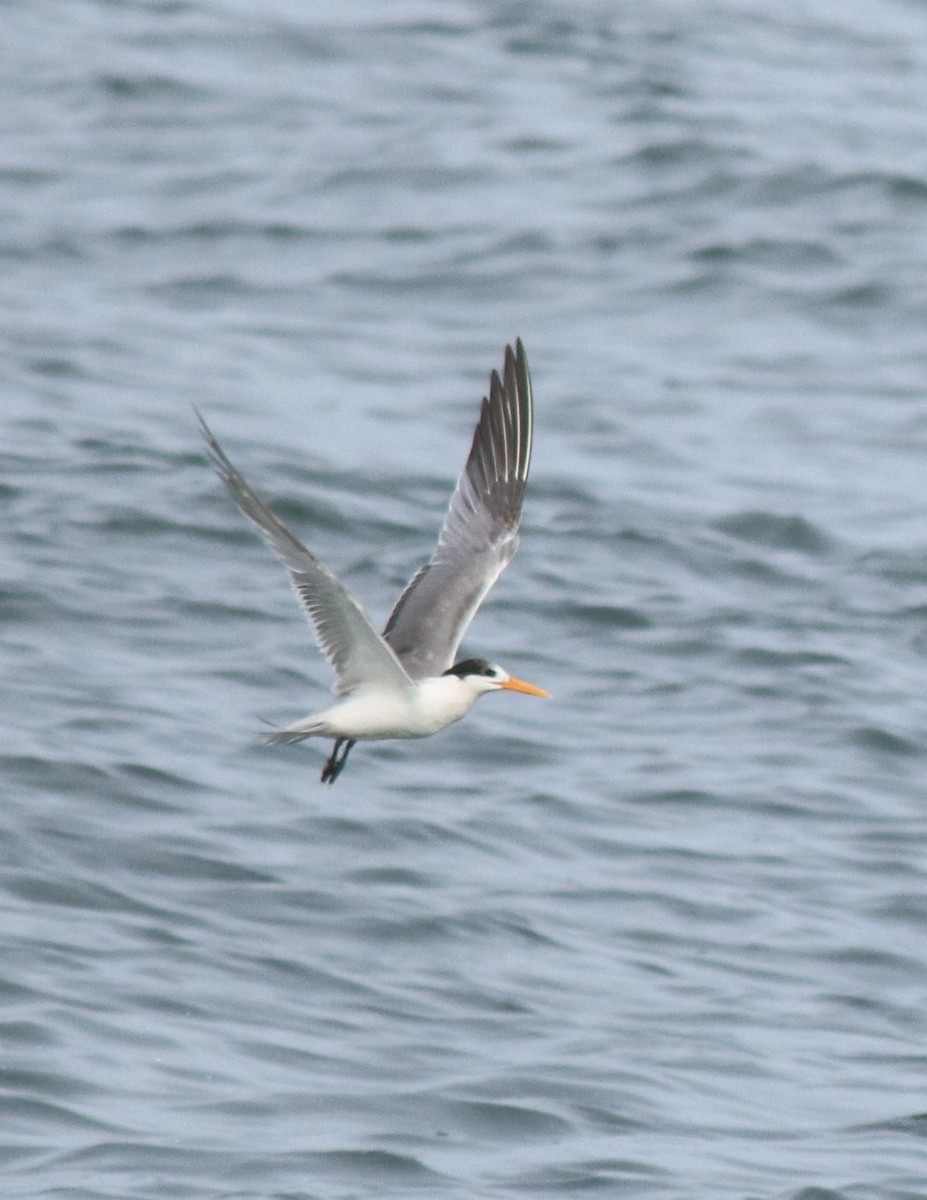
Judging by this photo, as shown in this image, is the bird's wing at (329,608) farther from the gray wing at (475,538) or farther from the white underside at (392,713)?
the gray wing at (475,538)

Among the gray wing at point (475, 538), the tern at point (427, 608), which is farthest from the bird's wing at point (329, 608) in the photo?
the gray wing at point (475, 538)

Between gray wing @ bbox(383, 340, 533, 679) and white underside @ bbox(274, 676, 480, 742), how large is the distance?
0.35 metres

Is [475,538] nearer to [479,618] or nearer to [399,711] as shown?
[399,711]

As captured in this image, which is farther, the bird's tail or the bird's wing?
the bird's tail

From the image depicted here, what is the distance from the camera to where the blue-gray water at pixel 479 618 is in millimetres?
11039

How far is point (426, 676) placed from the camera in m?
10.0

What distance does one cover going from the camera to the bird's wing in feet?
27.8

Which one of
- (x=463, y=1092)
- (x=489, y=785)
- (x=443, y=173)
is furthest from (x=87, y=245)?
(x=463, y=1092)

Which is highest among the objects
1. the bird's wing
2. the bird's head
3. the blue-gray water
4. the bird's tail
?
the bird's wing

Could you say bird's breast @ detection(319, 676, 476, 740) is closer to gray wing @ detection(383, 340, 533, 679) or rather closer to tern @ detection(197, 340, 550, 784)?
tern @ detection(197, 340, 550, 784)

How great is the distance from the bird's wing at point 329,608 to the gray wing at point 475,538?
51 centimetres

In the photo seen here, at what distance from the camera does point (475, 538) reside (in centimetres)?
1100

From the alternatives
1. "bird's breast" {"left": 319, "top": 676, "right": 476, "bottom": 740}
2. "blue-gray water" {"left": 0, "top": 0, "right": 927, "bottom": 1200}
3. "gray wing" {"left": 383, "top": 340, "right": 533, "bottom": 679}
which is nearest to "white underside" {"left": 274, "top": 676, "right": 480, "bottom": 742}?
"bird's breast" {"left": 319, "top": 676, "right": 476, "bottom": 740}

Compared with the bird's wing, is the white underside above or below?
below
